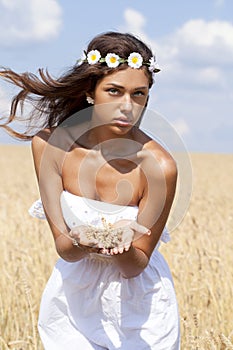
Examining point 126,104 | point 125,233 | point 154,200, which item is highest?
point 126,104

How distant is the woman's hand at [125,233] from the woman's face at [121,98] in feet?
1.08

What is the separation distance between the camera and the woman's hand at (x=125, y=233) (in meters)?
2.13

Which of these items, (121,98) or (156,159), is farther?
(156,159)

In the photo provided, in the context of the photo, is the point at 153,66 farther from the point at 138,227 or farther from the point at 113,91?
the point at 138,227

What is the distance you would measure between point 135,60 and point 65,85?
0.31 meters


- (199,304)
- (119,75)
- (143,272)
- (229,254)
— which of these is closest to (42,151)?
(119,75)

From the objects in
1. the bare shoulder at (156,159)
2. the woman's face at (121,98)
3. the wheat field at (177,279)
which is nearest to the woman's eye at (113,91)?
the woman's face at (121,98)

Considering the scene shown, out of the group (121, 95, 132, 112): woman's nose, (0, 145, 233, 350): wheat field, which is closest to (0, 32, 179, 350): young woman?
(121, 95, 132, 112): woman's nose

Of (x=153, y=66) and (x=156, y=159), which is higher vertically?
(x=153, y=66)

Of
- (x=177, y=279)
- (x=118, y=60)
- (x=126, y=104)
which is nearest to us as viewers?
(x=126, y=104)

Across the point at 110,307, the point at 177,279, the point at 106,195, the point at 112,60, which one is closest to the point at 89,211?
the point at 106,195

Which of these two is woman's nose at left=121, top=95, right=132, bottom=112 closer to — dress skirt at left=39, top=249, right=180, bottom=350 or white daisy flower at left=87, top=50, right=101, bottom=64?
white daisy flower at left=87, top=50, right=101, bottom=64

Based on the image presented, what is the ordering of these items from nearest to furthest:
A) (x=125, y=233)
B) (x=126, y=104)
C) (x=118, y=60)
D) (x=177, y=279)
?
(x=125, y=233) → (x=126, y=104) → (x=118, y=60) → (x=177, y=279)

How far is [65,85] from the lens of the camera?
8.55 feet
